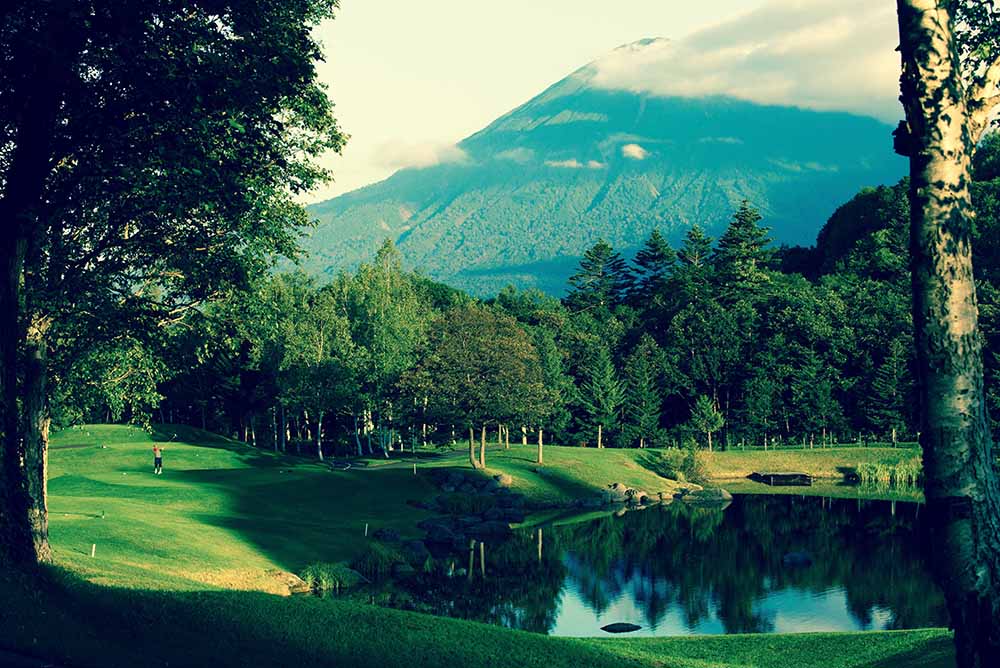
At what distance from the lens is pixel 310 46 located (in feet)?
72.6

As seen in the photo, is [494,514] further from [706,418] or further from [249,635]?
[249,635]

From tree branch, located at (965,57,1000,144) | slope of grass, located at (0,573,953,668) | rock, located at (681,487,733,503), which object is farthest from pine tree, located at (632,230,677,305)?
tree branch, located at (965,57,1000,144)

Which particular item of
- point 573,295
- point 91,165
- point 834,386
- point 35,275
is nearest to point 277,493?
point 35,275

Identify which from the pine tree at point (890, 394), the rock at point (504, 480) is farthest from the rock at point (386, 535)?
the pine tree at point (890, 394)

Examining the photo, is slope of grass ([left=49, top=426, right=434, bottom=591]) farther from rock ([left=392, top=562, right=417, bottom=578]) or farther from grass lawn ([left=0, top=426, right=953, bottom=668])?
rock ([left=392, top=562, right=417, bottom=578])

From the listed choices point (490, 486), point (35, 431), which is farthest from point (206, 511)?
point (35, 431)

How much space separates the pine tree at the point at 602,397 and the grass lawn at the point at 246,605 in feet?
116

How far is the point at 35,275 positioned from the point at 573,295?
438 feet

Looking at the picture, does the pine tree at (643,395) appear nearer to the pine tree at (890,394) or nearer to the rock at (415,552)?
the pine tree at (890,394)

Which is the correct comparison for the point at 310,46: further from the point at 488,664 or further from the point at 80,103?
the point at 488,664

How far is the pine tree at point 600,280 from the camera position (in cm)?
15450

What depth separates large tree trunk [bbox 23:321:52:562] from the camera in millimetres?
23094

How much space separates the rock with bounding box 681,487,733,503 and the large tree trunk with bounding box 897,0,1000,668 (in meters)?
68.2

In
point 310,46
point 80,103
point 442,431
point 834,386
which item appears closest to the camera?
point 80,103
